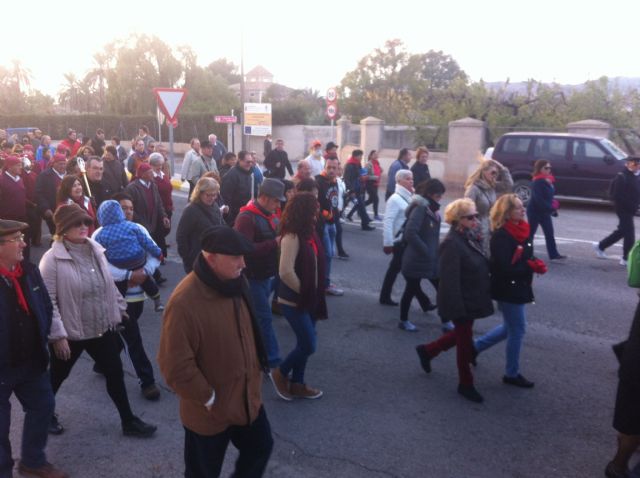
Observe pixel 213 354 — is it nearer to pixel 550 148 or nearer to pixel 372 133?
pixel 550 148

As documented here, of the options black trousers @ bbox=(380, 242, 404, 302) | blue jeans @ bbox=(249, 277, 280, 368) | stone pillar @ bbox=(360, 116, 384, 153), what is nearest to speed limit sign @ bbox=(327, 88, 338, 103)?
stone pillar @ bbox=(360, 116, 384, 153)

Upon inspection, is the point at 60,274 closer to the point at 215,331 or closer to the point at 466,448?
the point at 215,331

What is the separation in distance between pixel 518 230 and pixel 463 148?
1647cm

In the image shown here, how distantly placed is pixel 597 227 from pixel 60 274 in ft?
39.8

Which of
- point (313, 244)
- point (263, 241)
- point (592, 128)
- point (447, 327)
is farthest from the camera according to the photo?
point (592, 128)

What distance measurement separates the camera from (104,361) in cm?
425

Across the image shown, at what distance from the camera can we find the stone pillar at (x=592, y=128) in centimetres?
1850

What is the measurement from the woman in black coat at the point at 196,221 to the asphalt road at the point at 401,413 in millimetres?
1108

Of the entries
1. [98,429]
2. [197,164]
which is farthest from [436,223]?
[197,164]

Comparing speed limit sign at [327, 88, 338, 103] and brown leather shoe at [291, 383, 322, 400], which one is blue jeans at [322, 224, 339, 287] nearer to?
brown leather shoe at [291, 383, 322, 400]

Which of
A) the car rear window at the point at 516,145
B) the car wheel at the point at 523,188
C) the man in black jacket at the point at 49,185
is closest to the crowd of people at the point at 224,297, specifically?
the man in black jacket at the point at 49,185

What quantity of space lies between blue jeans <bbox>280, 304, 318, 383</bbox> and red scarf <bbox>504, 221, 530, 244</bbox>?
5.85 feet

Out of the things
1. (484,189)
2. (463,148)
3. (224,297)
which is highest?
(463,148)

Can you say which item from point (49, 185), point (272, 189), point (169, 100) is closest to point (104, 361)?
point (272, 189)
